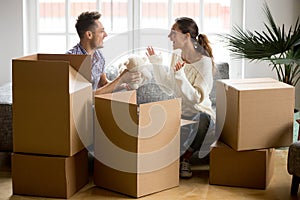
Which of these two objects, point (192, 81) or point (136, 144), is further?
point (192, 81)

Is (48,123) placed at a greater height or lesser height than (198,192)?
greater

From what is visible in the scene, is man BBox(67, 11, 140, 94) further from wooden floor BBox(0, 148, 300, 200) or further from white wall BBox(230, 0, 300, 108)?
white wall BBox(230, 0, 300, 108)

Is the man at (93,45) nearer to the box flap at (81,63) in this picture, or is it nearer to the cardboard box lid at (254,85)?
the box flap at (81,63)

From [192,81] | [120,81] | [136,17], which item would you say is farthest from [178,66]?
[136,17]

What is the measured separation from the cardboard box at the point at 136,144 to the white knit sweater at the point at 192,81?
338 mm

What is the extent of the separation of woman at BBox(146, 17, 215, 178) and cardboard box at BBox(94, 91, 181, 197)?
30cm

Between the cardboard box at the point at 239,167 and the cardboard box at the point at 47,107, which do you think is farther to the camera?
the cardboard box at the point at 239,167

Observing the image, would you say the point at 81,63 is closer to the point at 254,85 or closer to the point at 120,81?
the point at 120,81

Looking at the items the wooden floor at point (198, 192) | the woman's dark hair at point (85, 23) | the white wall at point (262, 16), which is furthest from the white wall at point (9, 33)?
the white wall at point (262, 16)

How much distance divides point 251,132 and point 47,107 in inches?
47.7

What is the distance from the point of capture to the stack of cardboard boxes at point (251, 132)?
353 centimetres

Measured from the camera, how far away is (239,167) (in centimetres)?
363

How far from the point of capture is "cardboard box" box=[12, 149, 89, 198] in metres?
3.42

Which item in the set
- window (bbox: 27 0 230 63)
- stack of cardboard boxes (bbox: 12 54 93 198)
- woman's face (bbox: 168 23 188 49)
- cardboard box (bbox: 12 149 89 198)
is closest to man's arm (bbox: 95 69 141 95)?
stack of cardboard boxes (bbox: 12 54 93 198)
